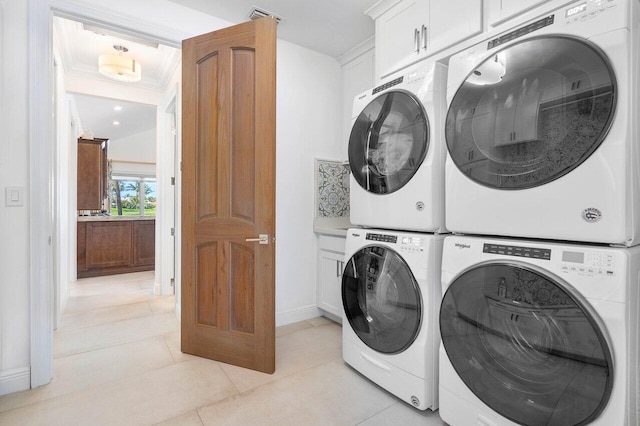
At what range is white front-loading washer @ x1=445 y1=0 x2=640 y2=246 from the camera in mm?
987

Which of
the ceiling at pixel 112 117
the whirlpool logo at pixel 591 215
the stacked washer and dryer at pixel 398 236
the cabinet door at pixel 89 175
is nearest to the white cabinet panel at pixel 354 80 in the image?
the stacked washer and dryer at pixel 398 236

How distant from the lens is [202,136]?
7.20ft

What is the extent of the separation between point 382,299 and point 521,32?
139 centimetres

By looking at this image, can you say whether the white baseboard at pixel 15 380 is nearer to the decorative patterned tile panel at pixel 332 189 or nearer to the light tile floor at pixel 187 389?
the light tile floor at pixel 187 389

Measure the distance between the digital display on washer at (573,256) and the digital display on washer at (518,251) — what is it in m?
0.05

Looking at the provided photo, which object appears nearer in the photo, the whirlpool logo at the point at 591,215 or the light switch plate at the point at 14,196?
the whirlpool logo at the point at 591,215

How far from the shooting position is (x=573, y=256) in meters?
1.05

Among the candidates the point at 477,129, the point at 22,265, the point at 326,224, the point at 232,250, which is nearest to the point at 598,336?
the point at 477,129

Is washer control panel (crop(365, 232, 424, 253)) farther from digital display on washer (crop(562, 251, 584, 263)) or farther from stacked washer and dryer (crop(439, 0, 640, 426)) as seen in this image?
digital display on washer (crop(562, 251, 584, 263))

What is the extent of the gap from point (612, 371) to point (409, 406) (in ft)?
3.16

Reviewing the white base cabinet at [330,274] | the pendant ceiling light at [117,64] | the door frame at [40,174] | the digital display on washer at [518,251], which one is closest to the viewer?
the digital display on washer at [518,251]

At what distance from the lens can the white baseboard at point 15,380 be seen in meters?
1.72

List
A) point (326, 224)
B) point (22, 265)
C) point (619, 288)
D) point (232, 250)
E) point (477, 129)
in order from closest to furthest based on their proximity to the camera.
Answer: point (619, 288), point (477, 129), point (22, 265), point (232, 250), point (326, 224)

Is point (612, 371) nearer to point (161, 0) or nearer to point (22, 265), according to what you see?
point (22, 265)
